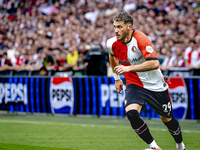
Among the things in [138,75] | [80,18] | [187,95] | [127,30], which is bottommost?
[187,95]

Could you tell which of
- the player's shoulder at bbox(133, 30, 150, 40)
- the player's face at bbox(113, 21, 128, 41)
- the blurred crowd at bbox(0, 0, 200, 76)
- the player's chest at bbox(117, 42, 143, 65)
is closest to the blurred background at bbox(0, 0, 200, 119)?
the blurred crowd at bbox(0, 0, 200, 76)

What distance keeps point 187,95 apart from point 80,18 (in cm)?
1206

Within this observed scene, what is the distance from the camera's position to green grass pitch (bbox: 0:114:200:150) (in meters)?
5.84

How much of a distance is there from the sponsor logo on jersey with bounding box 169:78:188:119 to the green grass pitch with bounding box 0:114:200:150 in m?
0.33

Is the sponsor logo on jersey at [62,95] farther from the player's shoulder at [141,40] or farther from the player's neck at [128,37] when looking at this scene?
the player's shoulder at [141,40]

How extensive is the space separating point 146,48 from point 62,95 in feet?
21.7

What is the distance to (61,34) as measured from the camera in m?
18.7

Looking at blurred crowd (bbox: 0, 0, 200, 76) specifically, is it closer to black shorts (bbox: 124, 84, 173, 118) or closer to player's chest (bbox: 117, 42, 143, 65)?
black shorts (bbox: 124, 84, 173, 118)

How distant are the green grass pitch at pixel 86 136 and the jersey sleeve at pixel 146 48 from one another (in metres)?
2.01

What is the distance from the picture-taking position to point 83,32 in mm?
17266

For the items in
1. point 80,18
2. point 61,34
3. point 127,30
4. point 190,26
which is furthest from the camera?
point 80,18

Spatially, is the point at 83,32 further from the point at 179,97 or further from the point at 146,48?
the point at 146,48

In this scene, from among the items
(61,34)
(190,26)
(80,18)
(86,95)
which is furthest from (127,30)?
(80,18)

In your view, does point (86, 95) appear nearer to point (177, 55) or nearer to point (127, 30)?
point (177, 55)
